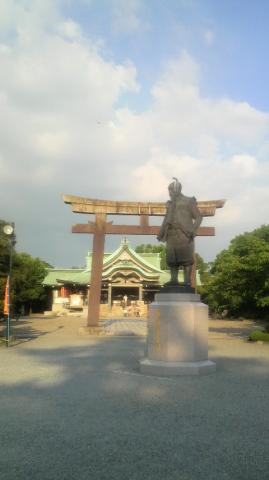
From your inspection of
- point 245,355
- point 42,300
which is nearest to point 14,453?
point 245,355

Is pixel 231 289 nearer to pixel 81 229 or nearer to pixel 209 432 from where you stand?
pixel 81 229

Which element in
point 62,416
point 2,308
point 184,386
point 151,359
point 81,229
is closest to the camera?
point 62,416

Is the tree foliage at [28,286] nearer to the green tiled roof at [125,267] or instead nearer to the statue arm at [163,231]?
the green tiled roof at [125,267]

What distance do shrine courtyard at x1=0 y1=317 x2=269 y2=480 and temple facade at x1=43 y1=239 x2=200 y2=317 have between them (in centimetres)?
2632

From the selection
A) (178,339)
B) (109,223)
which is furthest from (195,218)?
(109,223)

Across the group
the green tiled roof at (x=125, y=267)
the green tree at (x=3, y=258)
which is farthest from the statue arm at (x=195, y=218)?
the green tiled roof at (x=125, y=267)

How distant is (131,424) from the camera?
4.37 m

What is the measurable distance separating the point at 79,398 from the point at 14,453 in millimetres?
2040

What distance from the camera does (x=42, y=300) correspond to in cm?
4184

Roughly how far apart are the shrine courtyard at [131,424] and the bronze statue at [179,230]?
224cm

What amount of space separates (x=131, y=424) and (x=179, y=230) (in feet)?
15.9

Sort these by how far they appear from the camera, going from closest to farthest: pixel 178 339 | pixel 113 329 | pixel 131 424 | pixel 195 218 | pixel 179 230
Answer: pixel 131 424
pixel 178 339
pixel 179 230
pixel 195 218
pixel 113 329

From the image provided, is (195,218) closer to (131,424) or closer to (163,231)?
(163,231)

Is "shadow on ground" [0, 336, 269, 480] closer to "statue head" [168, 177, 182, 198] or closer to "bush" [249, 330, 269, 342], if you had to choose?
"statue head" [168, 177, 182, 198]
